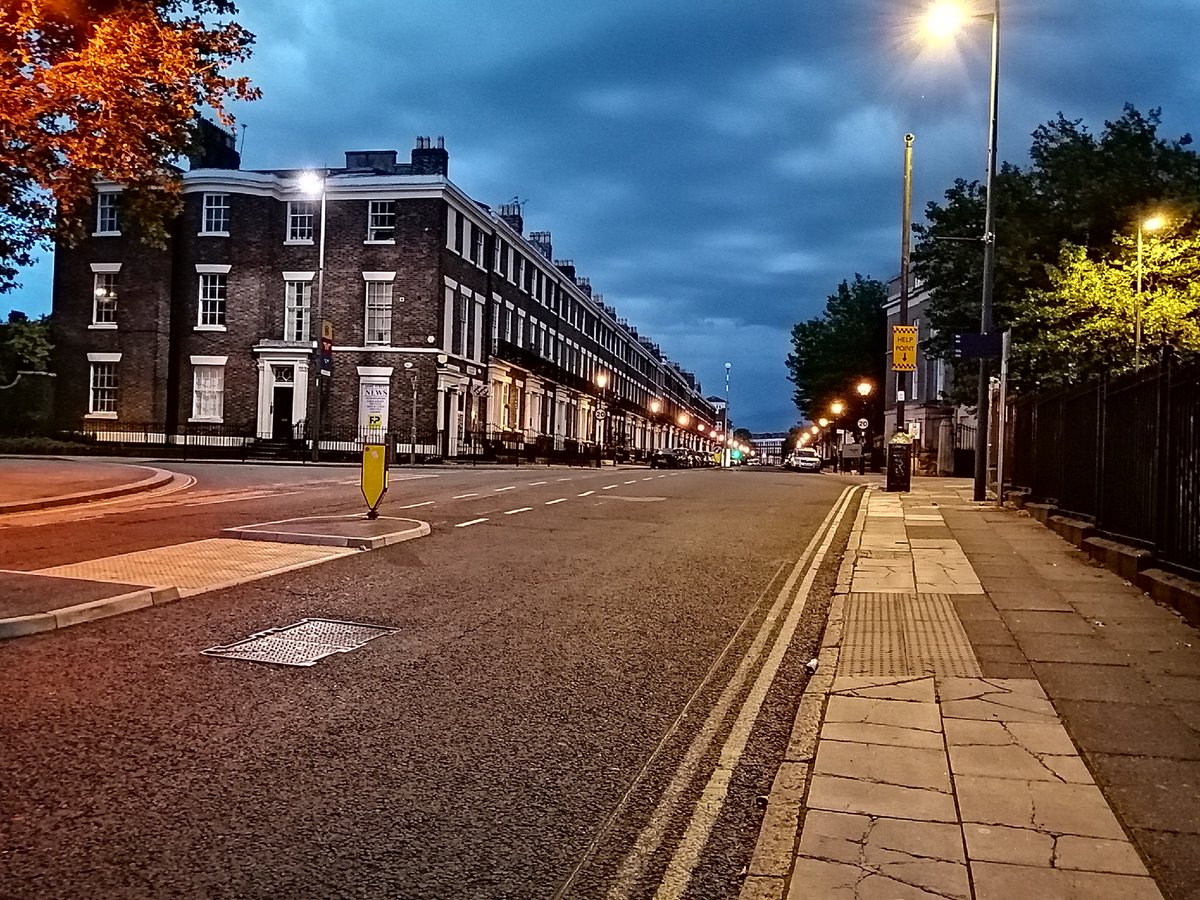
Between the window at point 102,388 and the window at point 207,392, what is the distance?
352 centimetres

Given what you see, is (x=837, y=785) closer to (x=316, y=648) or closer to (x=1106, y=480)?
(x=316, y=648)

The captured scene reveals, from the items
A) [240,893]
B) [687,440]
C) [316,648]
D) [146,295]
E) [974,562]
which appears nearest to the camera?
[240,893]

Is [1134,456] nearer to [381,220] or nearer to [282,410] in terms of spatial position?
[381,220]

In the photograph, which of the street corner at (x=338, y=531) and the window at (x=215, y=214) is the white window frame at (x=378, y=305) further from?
the street corner at (x=338, y=531)

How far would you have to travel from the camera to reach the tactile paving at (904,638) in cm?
641

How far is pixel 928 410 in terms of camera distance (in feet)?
168

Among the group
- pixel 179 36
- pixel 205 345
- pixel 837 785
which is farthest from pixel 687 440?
pixel 837 785

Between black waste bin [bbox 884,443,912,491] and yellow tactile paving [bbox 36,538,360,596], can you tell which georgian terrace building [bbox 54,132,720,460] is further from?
yellow tactile paving [bbox 36,538,360,596]

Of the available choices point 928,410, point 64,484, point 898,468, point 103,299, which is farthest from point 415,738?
point 928,410

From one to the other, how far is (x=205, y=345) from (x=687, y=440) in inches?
3854

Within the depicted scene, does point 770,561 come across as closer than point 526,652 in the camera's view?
No

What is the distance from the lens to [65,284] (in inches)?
1689

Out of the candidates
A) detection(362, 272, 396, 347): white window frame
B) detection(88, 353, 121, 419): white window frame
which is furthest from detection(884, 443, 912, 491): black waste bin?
detection(88, 353, 121, 419): white window frame

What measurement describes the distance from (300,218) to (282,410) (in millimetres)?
8352
